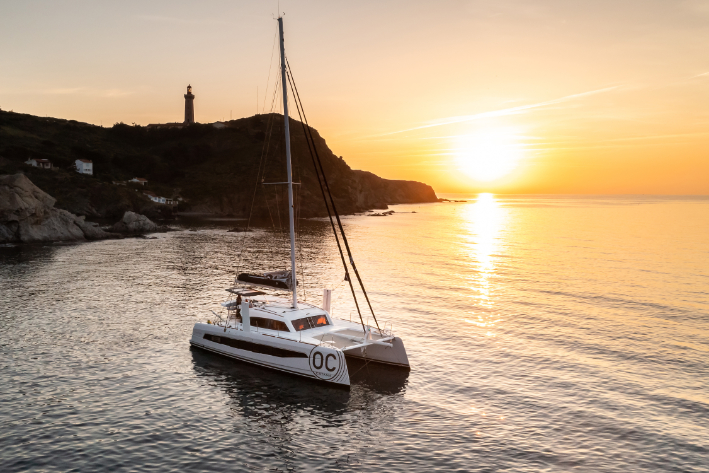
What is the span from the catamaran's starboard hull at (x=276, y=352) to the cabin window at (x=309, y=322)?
124 centimetres

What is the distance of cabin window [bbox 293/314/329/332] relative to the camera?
24998mm

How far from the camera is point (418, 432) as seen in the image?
18.6m

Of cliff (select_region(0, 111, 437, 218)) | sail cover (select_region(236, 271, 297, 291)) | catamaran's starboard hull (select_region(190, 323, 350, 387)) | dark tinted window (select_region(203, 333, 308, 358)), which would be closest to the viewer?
catamaran's starboard hull (select_region(190, 323, 350, 387))

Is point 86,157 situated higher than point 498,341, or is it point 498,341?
point 86,157

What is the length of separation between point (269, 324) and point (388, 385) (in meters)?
7.10

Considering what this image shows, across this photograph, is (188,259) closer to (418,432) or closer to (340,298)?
(340,298)

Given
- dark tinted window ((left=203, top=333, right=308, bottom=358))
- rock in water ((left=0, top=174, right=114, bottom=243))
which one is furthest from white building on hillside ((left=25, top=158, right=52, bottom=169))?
dark tinted window ((left=203, top=333, right=308, bottom=358))

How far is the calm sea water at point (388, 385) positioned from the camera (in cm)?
1689

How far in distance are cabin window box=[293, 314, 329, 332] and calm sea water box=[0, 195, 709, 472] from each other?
2.82 m

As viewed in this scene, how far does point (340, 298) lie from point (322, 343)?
17.9 metres

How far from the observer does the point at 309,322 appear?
83.7 ft

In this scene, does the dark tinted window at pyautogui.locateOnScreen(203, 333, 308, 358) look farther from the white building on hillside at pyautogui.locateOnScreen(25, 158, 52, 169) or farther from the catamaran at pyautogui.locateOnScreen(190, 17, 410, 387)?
the white building on hillside at pyautogui.locateOnScreen(25, 158, 52, 169)

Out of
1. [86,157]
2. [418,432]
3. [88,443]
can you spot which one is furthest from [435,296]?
[86,157]

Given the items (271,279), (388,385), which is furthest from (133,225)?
(388,385)
